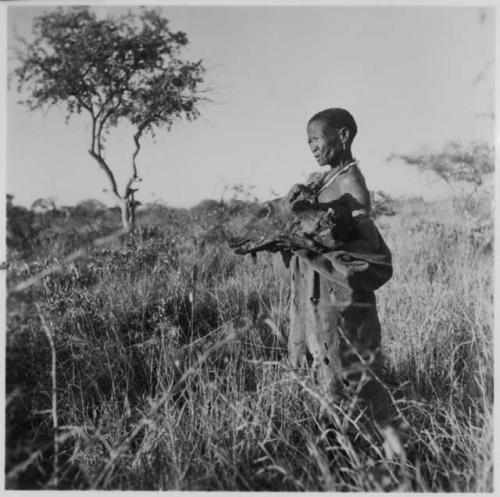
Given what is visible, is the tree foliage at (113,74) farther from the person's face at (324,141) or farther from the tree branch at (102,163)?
the person's face at (324,141)

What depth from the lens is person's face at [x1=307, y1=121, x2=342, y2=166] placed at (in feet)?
7.17

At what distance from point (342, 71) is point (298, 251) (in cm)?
113

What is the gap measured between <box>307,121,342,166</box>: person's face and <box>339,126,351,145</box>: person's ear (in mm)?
14

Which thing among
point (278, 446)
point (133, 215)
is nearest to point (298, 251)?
point (278, 446)

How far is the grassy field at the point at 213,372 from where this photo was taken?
2.27 m

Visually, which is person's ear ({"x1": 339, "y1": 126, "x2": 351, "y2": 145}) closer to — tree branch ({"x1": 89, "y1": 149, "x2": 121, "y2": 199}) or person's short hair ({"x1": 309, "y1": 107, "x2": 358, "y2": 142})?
person's short hair ({"x1": 309, "y1": 107, "x2": 358, "y2": 142})

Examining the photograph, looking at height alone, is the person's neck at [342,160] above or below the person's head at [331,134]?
below

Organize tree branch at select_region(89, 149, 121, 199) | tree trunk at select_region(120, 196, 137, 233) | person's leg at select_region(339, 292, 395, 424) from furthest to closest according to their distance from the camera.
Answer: tree trunk at select_region(120, 196, 137, 233) → tree branch at select_region(89, 149, 121, 199) → person's leg at select_region(339, 292, 395, 424)

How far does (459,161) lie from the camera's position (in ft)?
10.1

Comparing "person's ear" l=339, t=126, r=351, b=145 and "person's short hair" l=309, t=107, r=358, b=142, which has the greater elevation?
"person's short hair" l=309, t=107, r=358, b=142

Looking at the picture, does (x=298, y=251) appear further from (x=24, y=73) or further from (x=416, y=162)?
(x=24, y=73)

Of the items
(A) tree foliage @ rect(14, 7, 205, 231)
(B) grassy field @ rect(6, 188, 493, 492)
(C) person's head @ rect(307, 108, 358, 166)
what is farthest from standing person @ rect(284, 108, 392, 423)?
(A) tree foliage @ rect(14, 7, 205, 231)

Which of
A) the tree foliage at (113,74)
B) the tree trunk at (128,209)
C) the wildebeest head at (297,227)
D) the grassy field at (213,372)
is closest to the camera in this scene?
the wildebeest head at (297,227)

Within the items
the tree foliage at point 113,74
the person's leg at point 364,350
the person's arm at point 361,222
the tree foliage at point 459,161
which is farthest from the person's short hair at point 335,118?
the tree foliage at point 113,74
